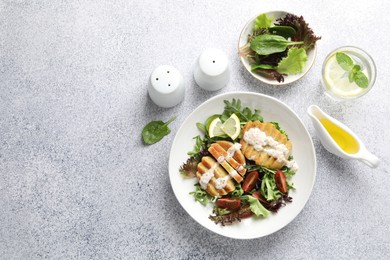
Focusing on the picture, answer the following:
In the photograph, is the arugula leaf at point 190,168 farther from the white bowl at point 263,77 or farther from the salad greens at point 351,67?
the salad greens at point 351,67

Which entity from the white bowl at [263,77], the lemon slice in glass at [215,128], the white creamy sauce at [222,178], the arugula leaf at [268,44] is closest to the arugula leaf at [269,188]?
the white creamy sauce at [222,178]

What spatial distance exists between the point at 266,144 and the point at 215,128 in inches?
8.5

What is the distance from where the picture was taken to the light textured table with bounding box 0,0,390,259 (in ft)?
7.44

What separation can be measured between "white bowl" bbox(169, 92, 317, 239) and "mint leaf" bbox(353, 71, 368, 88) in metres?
0.28

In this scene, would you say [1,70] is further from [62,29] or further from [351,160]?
[351,160]

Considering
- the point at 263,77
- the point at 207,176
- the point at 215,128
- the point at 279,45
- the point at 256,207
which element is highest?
the point at 279,45

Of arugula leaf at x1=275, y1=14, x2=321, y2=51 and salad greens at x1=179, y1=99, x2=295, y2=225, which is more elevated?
arugula leaf at x1=275, y1=14, x2=321, y2=51

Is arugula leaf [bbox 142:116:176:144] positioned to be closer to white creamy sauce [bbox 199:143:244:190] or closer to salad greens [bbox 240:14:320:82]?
white creamy sauce [bbox 199:143:244:190]

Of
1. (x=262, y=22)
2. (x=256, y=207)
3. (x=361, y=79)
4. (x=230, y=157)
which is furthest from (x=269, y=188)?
(x=262, y=22)

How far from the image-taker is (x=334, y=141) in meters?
2.17

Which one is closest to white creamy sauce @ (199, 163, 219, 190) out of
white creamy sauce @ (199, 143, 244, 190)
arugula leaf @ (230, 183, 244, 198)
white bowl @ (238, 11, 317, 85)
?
white creamy sauce @ (199, 143, 244, 190)

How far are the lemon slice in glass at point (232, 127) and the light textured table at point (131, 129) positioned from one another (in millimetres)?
174

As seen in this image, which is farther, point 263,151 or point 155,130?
point 155,130

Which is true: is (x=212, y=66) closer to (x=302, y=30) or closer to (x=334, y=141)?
(x=302, y=30)
